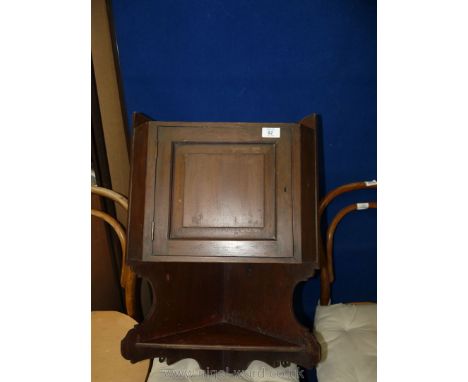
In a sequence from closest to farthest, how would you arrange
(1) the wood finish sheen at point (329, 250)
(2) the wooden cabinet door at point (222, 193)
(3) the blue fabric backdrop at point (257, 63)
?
1. (2) the wooden cabinet door at point (222, 193)
2. (3) the blue fabric backdrop at point (257, 63)
3. (1) the wood finish sheen at point (329, 250)

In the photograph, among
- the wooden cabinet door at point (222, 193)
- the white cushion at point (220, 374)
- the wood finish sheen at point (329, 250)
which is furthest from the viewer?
the wood finish sheen at point (329, 250)

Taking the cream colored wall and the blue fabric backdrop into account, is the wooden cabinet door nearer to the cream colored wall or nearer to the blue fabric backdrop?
the blue fabric backdrop

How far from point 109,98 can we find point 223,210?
66cm

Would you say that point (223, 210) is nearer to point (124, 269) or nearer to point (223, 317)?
point (223, 317)

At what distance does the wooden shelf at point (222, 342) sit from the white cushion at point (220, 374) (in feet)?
0.36

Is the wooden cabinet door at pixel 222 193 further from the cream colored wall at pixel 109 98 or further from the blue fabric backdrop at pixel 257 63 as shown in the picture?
the cream colored wall at pixel 109 98

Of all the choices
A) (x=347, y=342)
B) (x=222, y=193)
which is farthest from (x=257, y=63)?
(x=347, y=342)

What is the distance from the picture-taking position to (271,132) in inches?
31.9

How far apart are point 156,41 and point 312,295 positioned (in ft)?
3.58

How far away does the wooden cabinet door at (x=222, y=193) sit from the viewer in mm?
769

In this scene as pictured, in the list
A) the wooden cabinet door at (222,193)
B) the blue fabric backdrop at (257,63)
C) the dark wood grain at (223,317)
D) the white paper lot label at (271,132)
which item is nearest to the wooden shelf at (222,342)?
the dark wood grain at (223,317)
